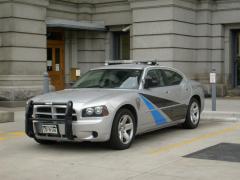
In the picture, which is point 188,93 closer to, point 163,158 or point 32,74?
point 163,158

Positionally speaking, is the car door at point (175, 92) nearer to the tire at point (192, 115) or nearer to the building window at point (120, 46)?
the tire at point (192, 115)

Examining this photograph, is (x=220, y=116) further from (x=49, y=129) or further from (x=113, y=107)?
(x=49, y=129)

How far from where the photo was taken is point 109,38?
20.8 meters

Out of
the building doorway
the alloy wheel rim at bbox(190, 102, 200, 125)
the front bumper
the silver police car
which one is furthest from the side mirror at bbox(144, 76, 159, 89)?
the building doorway

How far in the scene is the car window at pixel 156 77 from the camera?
385 inches

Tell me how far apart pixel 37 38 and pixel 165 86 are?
27.3ft

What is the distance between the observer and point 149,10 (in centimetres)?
1856

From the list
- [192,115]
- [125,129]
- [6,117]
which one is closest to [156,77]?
[192,115]

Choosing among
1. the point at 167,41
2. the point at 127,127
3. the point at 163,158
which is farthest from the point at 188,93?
the point at 167,41

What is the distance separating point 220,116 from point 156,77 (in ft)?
11.7

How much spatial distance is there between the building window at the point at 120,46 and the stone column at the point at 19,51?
14.7 ft

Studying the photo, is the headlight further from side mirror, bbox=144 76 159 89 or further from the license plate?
side mirror, bbox=144 76 159 89

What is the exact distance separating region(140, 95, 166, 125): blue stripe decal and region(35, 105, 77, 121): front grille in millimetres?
1640

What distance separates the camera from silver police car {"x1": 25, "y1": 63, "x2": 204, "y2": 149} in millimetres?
8172
